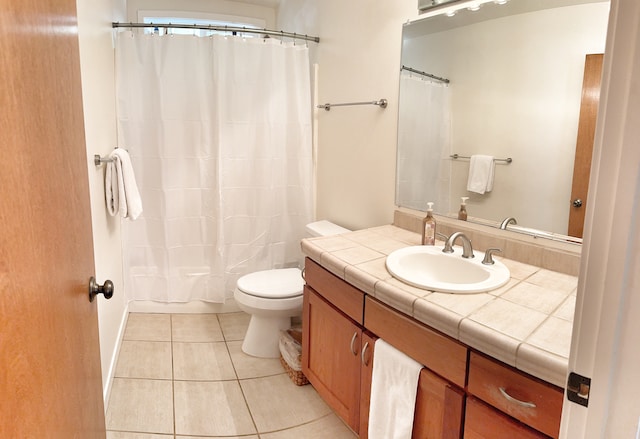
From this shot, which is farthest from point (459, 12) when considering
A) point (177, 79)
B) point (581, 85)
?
point (177, 79)

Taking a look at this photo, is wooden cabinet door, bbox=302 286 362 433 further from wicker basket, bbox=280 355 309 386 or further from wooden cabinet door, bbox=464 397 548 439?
wooden cabinet door, bbox=464 397 548 439

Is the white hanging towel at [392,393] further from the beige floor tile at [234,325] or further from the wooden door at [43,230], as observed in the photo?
the beige floor tile at [234,325]

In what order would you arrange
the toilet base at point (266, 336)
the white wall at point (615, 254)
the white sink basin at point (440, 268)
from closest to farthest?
the white wall at point (615, 254) < the white sink basin at point (440, 268) < the toilet base at point (266, 336)

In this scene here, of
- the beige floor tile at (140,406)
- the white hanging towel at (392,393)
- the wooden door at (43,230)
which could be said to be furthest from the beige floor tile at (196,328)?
the wooden door at (43,230)

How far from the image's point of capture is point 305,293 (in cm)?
196

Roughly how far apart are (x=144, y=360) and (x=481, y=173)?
83.8 inches

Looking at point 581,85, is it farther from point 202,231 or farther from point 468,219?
point 202,231

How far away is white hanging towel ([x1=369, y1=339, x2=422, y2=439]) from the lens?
131 cm

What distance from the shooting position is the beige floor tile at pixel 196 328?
2.71 meters

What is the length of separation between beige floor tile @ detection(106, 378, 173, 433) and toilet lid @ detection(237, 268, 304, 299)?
0.66 m

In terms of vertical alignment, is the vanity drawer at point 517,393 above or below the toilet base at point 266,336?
above

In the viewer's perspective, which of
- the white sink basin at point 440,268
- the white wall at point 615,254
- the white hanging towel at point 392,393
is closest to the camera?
the white wall at point 615,254

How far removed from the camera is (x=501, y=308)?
120 cm

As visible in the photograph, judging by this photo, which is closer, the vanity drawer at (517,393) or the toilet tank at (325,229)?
the vanity drawer at (517,393)
